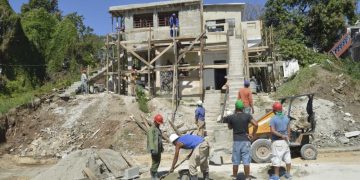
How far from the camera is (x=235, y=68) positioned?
2542cm

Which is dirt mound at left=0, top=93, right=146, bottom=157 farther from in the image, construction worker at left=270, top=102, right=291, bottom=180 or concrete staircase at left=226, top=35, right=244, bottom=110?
construction worker at left=270, top=102, right=291, bottom=180

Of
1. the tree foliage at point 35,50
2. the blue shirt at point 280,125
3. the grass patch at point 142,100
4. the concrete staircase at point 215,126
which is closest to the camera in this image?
the blue shirt at point 280,125

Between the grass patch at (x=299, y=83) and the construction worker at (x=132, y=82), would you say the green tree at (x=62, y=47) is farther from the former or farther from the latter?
the grass patch at (x=299, y=83)

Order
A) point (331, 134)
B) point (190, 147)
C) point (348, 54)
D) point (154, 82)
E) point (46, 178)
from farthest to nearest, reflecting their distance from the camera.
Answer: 1. point (348, 54)
2. point (154, 82)
3. point (331, 134)
4. point (46, 178)
5. point (190, 147)

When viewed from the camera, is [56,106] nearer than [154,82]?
Yes

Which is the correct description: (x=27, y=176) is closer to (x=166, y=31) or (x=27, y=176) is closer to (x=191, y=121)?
(x=191, y=121)

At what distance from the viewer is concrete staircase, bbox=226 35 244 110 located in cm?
2251

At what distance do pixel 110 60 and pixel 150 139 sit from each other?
1857 cm

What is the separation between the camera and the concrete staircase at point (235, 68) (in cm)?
2251

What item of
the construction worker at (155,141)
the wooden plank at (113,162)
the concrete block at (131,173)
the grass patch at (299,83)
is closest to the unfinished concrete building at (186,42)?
the grass patch at (299,83)

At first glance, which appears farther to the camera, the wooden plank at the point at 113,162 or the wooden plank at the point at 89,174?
the wooden plank at the point at 113,162

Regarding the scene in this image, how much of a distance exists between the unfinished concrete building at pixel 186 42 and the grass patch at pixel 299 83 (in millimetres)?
1866

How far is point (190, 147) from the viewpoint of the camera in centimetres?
1015


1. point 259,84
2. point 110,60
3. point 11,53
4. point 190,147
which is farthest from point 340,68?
point 11,53
